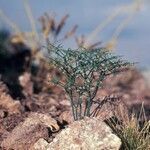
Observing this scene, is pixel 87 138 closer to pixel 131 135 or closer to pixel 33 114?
pixel 131 135

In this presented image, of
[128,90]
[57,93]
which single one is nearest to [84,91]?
[57,93]

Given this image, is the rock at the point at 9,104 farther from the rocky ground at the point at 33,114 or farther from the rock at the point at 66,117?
the rock at the point at 66,117

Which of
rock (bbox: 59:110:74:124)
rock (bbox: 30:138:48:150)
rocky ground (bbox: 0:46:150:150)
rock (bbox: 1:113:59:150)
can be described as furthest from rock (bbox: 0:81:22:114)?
rock (bbox: 30:138:48:150)

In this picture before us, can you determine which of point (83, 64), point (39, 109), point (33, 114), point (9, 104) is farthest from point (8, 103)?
point (83, 64)

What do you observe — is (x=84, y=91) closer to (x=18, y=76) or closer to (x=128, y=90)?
(x=18, y=76)

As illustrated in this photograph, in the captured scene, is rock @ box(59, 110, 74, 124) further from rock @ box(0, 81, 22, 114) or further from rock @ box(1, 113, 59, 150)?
rock @ box(0, 81, 22, 114)

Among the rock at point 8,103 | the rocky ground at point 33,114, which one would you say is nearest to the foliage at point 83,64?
the rocky ground at point 33,114

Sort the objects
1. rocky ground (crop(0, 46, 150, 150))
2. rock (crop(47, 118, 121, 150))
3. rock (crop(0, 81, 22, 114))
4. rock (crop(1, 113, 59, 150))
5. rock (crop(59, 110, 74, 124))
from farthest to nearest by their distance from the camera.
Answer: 1. rock (crop(0, 81, 22, 114))
2. rock (crop(59, 110, 74, 124))
3. rock (crop(1, 113, 59, 150))
4. rocky ground (crop(0, 46, 150, 150))
5. rock (crop(47, 118, 121, 150))

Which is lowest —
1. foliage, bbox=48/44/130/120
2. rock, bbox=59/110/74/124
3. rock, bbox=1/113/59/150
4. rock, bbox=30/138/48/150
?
rock, bbox=30/138/48/150

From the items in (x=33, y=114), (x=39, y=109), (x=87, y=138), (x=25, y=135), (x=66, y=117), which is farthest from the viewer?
(x=39, y=109)
